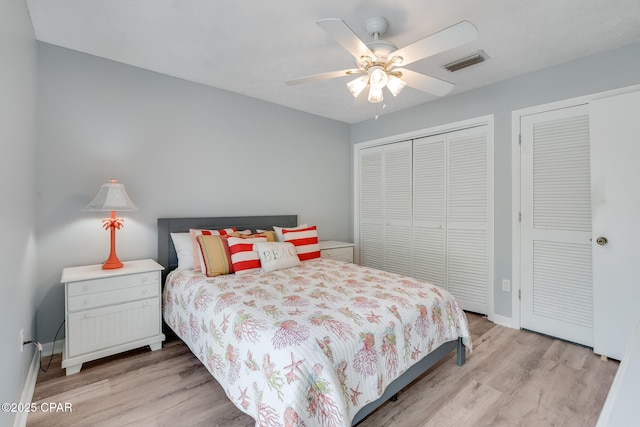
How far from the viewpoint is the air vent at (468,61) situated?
2412 mm

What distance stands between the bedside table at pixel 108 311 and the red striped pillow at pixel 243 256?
59 centimetres

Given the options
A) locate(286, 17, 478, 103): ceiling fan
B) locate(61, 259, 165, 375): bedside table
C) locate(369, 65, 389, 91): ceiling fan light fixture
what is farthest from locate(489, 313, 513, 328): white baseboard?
locate(61, 259, 165, 375): bedside table

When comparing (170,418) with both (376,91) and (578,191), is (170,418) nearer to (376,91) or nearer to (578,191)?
(376,91)

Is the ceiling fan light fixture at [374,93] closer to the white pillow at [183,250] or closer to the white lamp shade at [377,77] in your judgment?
the white lamp shade at [377,77]

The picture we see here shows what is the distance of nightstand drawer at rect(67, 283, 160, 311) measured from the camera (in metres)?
2.06

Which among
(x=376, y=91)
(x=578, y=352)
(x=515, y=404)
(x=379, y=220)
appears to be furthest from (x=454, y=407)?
(x=379, y=220)

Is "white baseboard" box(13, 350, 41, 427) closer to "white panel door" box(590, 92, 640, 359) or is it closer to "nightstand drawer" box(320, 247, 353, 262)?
"nightstand drawer" box(320, 247, 353, 262)

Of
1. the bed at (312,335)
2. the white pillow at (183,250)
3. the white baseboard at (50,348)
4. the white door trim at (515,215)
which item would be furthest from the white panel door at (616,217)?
the white baseboard at (50,348)

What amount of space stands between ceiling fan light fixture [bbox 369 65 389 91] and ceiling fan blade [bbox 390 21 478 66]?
0.36 ft

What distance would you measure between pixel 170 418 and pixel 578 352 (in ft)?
10.0

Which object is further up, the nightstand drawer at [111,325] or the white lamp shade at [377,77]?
the white lamp shade at [377,77]

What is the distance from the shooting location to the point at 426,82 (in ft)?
6.66

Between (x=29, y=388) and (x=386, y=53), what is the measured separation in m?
3.03

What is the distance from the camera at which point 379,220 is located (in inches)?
164
